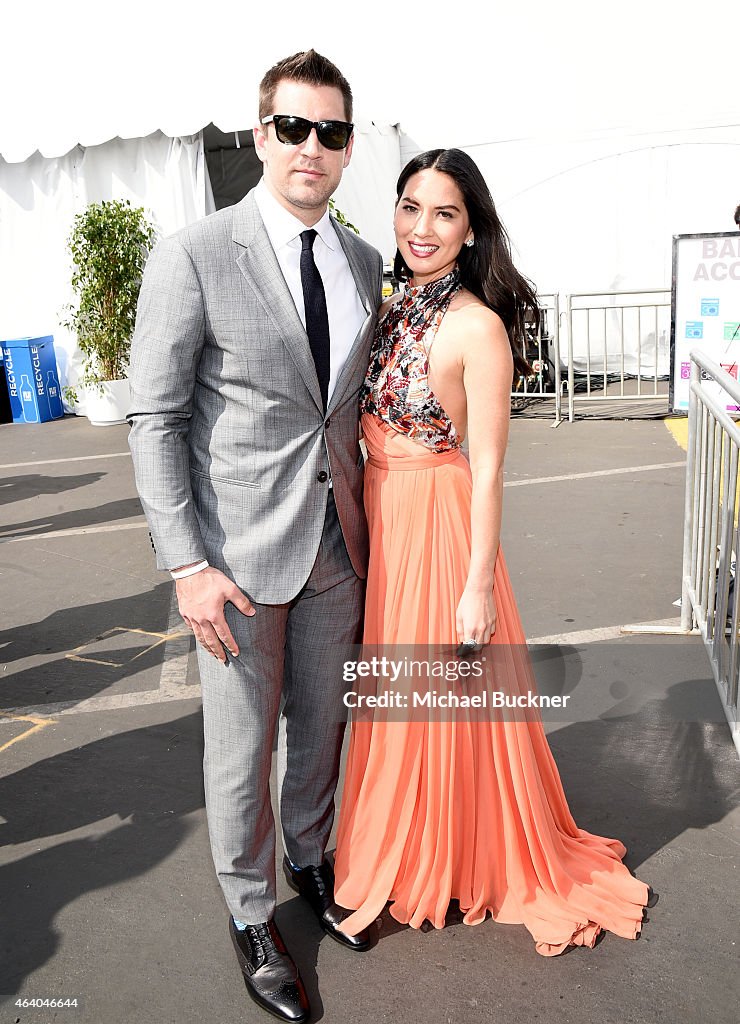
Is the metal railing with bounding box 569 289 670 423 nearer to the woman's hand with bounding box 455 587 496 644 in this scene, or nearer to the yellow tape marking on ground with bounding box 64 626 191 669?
the yellow tape marking on ground with bounding box 64 626 191 669

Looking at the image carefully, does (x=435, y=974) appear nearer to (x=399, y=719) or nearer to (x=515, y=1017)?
(x=515, y=1017)

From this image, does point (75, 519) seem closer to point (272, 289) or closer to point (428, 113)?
point (272, 289)

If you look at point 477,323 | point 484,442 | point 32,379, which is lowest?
point 32,379

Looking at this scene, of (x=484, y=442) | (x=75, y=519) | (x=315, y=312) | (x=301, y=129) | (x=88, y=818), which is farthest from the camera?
(x=75, y=519)

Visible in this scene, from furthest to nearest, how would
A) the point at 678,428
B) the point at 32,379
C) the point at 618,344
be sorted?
the point at 618,344
the point at 32,379
the point at 678,428

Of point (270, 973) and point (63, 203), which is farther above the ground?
point (63, 203)

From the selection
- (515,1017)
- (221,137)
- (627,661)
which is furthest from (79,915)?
(221,137)

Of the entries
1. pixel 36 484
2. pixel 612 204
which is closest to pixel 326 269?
pixel 36 484

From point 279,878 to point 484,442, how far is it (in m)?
1.48

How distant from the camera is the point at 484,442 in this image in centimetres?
236

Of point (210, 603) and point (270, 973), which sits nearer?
point (210, 603)

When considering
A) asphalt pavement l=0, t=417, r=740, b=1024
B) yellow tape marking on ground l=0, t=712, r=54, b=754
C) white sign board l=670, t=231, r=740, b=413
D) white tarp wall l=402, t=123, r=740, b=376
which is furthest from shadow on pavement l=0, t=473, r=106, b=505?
white tarp wall l=402, t=123, r=740, b=376

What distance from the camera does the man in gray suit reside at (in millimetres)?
2129

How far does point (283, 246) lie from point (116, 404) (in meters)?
8.71
